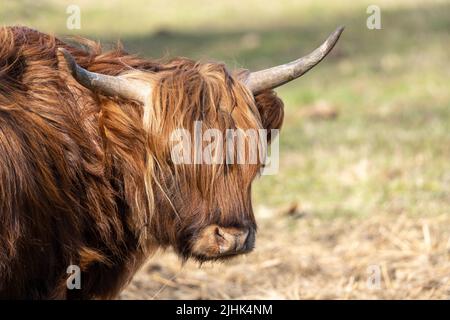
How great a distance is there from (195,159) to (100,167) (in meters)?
0.46

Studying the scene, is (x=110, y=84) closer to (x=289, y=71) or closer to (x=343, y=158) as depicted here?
(x=289, y=71)

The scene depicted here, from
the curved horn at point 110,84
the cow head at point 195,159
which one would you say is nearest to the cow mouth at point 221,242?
the cow head at point 195,159

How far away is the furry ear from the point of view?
495cm

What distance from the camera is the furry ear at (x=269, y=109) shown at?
4945 millimetres

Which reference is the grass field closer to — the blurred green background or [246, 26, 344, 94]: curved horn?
the blurred green background

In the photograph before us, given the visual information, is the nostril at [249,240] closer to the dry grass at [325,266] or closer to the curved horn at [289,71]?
the curved horn at [289,71]

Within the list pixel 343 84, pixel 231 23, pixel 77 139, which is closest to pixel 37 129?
pixel 77 139

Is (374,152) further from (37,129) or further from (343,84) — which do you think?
(37,129)

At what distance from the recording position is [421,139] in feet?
32.4

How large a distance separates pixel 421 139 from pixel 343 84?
10.8 feet

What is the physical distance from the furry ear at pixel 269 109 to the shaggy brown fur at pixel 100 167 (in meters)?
0.24

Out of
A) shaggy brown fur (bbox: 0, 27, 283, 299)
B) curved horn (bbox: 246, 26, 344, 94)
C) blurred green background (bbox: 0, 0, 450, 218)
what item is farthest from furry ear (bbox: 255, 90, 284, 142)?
blurred green background (bbox: 0, 0, 450, 218)

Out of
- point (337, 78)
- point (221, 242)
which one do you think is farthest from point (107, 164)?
point (337, 78)

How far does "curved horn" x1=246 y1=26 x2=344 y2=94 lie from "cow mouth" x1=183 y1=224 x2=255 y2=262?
0.76 m
